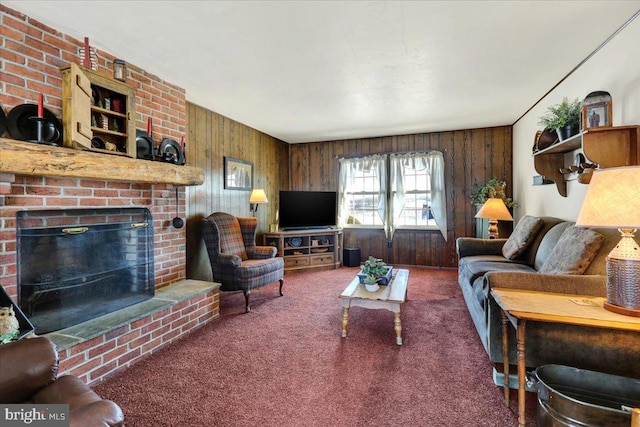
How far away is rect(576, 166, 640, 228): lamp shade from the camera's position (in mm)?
1323

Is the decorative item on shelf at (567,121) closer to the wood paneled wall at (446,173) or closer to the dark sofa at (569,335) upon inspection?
the dark sofa at (569,335)

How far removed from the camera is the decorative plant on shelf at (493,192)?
4.41 m

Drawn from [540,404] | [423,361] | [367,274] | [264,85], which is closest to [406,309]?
[367,274]

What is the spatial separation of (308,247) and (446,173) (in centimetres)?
267

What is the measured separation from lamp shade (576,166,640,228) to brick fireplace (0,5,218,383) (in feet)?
9.26

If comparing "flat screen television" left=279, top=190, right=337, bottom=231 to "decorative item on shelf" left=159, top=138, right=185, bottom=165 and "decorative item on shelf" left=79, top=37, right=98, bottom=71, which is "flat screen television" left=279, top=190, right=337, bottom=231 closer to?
"decorative item on shelf" left=159, top=138, right=185, bottom=165

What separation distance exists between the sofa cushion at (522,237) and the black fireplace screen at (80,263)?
11.8 feet

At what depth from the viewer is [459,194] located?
515 cm

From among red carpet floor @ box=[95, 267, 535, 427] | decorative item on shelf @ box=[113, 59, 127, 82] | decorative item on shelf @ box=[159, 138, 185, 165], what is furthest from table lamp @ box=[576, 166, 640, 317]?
decorative item on shelf @ box=[113, 59, 127, 82]

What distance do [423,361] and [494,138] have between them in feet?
13.5

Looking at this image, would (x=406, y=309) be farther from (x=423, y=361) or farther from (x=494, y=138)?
(x=494, y=138)

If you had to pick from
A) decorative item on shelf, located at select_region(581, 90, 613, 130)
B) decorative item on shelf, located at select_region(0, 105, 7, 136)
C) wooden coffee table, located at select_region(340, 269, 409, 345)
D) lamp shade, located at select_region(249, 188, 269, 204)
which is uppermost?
decorative item on shelf, located at select_region(581, 90, 613, 130)

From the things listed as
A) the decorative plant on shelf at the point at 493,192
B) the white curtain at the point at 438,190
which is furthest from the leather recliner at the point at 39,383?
the white curtain at the point at 438,190

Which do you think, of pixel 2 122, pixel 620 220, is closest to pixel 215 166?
pixel 2 122
